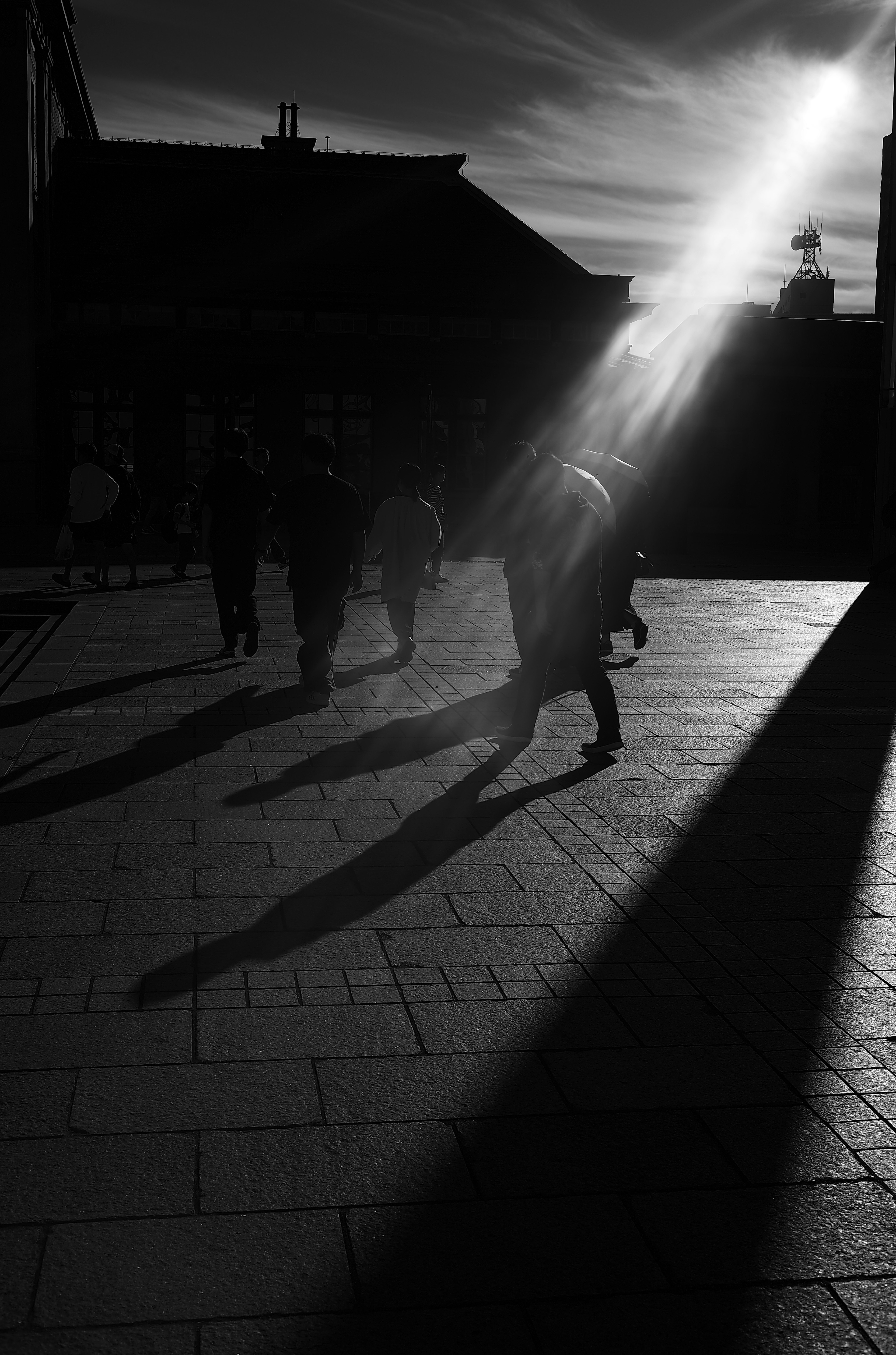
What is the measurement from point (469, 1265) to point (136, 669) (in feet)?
26.0

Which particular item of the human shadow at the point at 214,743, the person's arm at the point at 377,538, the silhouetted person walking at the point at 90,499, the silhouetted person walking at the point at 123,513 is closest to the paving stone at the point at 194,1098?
the human shadow at the point at 214,743

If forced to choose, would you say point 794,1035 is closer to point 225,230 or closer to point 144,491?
point 144,491

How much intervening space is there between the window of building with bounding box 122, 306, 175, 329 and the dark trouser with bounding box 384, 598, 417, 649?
27.8 metres

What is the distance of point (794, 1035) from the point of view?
12.4 ft

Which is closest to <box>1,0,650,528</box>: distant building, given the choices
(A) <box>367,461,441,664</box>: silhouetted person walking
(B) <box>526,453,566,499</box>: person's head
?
(A) <box>367,461,441,664</box>: silhouetted person walking

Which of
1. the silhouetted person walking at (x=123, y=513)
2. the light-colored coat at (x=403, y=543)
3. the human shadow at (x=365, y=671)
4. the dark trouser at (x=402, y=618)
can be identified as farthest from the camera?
the silhouetted person walking at (x=123, y=513)

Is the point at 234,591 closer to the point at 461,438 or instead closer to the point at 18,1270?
the point at 18,1270

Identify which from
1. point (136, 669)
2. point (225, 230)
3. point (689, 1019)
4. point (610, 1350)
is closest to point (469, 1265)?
point (610, 1350)

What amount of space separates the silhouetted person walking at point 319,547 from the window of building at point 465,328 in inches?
1179

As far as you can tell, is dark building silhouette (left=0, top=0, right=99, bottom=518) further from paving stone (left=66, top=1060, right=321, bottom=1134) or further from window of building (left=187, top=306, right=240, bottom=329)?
paving stone (left=66, top=1060, right=321, bottom=1134)

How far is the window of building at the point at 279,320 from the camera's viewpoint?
123 ft

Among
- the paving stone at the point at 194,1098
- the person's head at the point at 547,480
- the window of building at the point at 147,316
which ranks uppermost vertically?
the window of building at the point at 147,316

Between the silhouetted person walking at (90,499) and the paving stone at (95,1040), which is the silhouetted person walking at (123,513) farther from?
the paving stone at (95,1040)

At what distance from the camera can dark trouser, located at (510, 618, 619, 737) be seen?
7480 millimetres
